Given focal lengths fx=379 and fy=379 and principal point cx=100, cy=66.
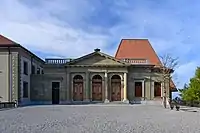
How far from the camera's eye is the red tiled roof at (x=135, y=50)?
6518 cm

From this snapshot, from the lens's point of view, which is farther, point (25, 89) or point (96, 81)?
point (96, 81)

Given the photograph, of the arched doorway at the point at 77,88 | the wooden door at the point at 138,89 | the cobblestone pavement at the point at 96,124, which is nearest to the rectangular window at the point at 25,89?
the arched doorway at the point at 77,88

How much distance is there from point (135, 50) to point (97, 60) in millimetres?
15356

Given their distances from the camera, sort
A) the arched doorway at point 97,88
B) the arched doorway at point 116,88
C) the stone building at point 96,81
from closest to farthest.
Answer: the stone building at point 96,81, the arched doorway at point 97,88, the arched doorway at point 116,88

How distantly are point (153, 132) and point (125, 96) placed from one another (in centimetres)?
3875

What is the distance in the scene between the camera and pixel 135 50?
66.2 m

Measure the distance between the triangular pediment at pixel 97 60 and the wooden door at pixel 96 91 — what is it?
108 inches

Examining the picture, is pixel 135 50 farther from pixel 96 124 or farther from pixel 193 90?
pixel 96 124

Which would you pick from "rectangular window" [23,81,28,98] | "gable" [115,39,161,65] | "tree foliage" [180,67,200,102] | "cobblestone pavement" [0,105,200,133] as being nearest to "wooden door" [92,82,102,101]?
"rectangular window" [23,81,28,98]

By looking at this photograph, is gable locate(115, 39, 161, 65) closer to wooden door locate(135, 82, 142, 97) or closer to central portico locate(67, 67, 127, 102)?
wooden door locate(135, 82, 142, 97)

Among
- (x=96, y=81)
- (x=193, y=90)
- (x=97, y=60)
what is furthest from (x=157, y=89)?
(x=97, y=60)

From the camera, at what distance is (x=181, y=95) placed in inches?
2311

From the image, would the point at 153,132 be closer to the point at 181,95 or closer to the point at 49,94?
the point at 49,94

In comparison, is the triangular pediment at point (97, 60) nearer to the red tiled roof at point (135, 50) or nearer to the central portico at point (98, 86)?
the central portico at point (98, 86)
